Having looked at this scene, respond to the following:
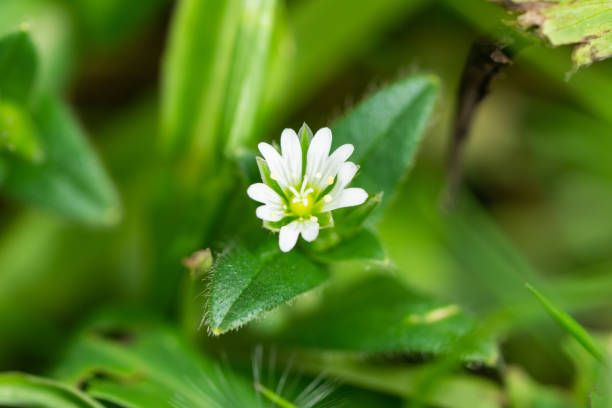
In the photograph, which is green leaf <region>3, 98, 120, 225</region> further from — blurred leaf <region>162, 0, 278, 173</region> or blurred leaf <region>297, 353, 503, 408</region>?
blurred leaf <region>297, 353, 503, 408</region>

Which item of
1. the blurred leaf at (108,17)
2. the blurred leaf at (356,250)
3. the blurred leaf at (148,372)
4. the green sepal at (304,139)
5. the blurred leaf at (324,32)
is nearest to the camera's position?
the green sepal at (304,139)

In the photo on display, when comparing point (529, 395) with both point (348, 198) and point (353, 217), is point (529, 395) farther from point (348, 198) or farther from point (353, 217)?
point (348, 198)

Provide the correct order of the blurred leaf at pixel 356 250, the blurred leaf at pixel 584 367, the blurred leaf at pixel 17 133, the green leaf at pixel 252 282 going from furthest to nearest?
the blurred leaf at pixel 17 133 < the blurred leaf at pixel 584 367 < the blurred leaf at pixel 356 250 < the green leaf at pixel 252 282

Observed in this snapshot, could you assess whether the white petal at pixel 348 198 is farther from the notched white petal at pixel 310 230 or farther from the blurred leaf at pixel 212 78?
the blurred leaf at pixel 212 78

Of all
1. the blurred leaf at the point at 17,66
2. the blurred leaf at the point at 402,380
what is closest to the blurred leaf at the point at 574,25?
the blurred leaf at the point at 402,380

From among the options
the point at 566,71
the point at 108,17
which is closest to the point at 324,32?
the point at 108,17

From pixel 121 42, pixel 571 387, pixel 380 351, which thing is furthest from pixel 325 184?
pixel 121 42

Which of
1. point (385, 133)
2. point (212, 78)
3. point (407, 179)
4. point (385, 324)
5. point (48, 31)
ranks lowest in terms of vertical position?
point (385, 324)
